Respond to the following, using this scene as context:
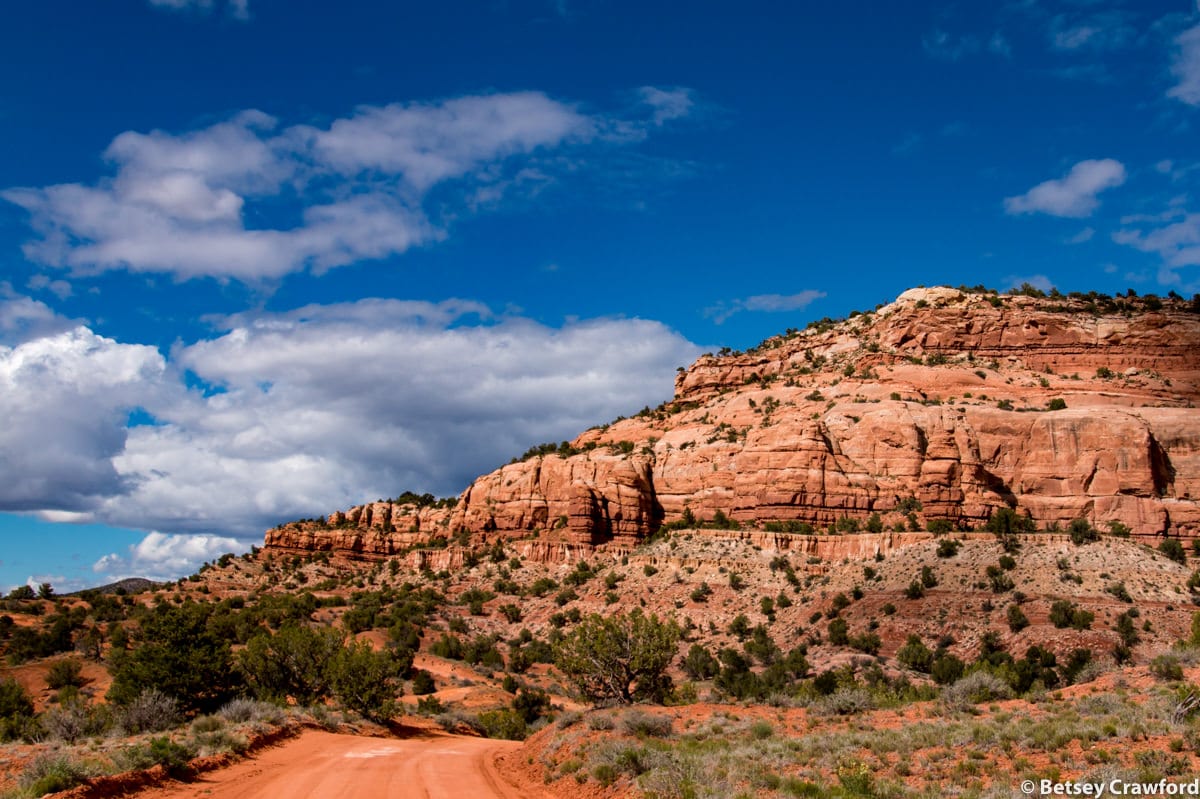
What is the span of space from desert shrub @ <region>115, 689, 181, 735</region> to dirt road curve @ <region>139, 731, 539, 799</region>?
4328 millimetres

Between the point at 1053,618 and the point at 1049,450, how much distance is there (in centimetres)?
2341

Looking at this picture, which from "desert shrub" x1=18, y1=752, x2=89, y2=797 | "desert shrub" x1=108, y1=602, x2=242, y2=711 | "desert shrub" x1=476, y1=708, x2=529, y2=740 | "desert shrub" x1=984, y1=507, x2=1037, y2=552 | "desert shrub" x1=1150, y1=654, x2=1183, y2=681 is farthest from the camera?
"desert shrub" x1=984, y1=507, x2=1037, y2=552

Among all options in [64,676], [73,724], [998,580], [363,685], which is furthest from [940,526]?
[64,676]

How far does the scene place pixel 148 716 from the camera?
83.1 feet

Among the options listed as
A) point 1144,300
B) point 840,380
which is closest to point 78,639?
point 840,380

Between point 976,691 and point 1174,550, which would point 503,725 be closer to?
point 976,691

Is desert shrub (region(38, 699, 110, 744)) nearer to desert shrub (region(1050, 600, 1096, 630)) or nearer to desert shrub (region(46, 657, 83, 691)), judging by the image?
desert shrub (region(46, 657, 83, 691))

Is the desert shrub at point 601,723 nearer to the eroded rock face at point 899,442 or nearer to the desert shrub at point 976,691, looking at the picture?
the desert shrub at point 976,691

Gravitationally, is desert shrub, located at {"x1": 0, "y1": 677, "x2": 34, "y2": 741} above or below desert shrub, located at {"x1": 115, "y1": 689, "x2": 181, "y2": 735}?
below

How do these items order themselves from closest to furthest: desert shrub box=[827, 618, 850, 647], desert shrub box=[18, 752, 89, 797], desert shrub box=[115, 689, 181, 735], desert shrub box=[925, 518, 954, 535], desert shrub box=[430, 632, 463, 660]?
1. desert shrub box=[18, 752, 89, 797]
2. desert shrub box=[115, 689, 181, 735]
3. desert shrub box=[827, 618, 850, 647]
4. desert shrub box=[430, 632, 463, 660]
5. desert shrub box=[925, 518, 954, 535]

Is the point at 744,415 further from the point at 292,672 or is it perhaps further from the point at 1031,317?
the point at 292,672

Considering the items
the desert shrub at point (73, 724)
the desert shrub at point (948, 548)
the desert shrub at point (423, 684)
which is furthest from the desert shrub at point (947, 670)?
the desert shrub at point (73, 724)

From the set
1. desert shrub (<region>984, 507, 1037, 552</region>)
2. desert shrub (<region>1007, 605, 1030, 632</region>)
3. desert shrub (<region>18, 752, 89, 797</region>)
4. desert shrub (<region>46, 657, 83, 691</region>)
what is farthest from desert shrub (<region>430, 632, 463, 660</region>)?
desert shrub (<region>18, 752, 89, 797</region>)

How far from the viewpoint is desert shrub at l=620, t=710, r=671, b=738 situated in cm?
2286
